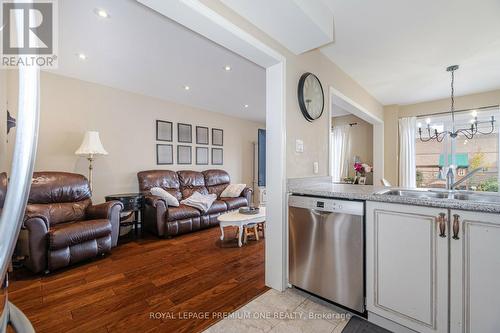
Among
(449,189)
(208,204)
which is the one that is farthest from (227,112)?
(449,189)

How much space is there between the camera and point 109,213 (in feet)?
9.36

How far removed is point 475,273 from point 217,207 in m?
3.50

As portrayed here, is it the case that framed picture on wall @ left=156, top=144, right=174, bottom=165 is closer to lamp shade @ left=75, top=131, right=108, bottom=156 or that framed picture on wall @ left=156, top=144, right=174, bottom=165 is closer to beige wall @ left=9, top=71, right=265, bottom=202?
beige wall @ left=9, top=71, right=265, bottom=202

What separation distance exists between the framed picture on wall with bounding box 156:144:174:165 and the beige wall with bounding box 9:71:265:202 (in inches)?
3.2

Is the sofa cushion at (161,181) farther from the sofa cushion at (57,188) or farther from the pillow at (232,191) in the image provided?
the pillow at (232,191)

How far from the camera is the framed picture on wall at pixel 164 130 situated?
14.5 ft

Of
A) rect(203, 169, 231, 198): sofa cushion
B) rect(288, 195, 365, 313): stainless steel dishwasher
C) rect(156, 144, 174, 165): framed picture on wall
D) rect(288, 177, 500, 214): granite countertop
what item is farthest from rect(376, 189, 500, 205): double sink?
rect(156, 144, 174, 165): framed picture on wall

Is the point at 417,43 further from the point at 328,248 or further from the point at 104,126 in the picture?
the point at 104,126

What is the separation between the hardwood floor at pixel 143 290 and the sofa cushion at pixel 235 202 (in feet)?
4.99

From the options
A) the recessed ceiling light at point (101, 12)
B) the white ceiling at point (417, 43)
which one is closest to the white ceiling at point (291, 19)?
the white ceiling at point (417, 43)

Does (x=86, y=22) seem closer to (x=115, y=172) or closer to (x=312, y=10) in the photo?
(x=312, y=10)

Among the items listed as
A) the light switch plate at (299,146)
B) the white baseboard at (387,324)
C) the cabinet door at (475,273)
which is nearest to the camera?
the cabinet door at (475,273)

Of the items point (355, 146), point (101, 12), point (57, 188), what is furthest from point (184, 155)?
point (355, 146)

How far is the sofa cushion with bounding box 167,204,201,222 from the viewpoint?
11.4ft
